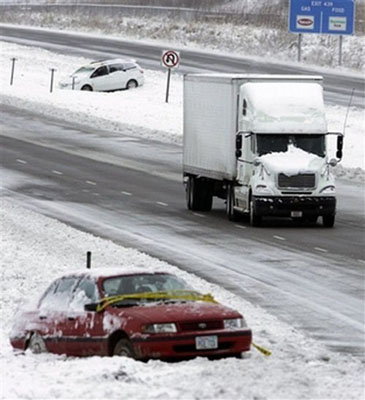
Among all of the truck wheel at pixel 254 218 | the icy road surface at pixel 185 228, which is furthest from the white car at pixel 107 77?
the truck wheel at pixel 254 218

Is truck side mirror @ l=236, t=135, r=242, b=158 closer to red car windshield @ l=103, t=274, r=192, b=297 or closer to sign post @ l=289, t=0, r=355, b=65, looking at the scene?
red car windshield @ l=103, t=274, r=192, b=297

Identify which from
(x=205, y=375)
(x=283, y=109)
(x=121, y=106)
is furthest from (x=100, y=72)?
(x=205, y=375)

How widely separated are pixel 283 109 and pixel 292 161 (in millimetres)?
1160

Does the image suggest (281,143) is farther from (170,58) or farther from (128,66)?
(128,66)

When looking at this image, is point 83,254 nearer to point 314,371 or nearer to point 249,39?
point 314,371

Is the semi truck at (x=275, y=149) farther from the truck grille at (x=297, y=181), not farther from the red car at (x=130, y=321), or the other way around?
the red car at (x=130, y=321)

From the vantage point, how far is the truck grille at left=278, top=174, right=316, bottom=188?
31.7m

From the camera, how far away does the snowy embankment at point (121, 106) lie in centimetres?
5334

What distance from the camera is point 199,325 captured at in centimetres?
1482

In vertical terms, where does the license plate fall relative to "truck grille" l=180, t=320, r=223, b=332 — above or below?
below

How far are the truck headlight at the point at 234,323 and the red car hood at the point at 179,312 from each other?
5 centimetres

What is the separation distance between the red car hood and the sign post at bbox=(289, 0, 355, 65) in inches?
2338

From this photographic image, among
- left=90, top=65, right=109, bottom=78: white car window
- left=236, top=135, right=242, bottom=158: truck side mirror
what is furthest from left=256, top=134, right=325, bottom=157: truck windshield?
left=90, top=65, right=109, bottom=78: white car window

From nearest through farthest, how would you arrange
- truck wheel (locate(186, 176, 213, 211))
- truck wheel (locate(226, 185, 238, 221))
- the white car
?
truck wheel (locate(226, 185, 238, 221)) < truck wheel (locate(186, 176, 213, 211)) < the white car
